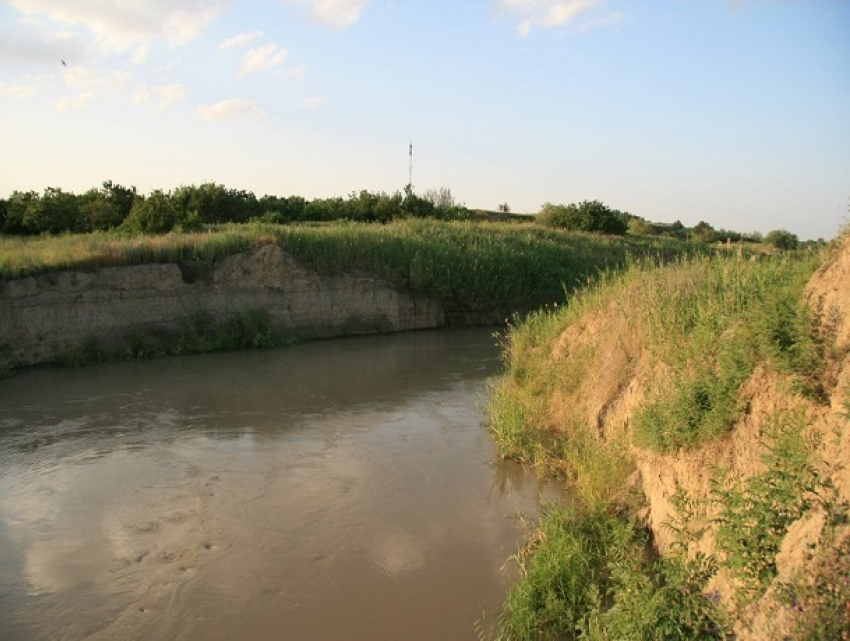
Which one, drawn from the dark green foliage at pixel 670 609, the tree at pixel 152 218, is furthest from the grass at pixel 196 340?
the dark green foliage at pixel 670 609

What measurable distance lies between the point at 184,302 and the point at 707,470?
46.1 ft

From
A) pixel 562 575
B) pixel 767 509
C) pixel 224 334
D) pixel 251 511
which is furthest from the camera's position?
pixel 224 334

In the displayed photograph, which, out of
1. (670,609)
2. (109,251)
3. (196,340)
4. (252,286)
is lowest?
(196,340)

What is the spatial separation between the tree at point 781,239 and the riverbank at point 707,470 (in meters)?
31.7


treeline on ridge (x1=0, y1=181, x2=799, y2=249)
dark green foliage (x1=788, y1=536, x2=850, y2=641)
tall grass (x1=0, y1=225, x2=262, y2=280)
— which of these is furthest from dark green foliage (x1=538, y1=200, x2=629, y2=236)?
dark green foliage (x1=788, y1=536, x2=850, y2=641)

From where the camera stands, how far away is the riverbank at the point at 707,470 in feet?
12.5

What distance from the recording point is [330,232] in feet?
66.9

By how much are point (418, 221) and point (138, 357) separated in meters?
13.3

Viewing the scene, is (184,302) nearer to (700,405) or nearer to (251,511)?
(251,511)

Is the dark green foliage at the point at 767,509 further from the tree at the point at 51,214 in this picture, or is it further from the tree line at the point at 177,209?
the tree at the point at 51,214

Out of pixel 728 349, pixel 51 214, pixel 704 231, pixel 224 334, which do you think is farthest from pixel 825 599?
pixel 704 231

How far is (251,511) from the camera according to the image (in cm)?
706

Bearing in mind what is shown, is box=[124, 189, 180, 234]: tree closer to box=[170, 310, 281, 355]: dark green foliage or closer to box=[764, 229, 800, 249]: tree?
box=[170, 310, 281, 355]: dark green foliage

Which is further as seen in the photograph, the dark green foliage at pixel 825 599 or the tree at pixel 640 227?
the tree at pixel 640 227
